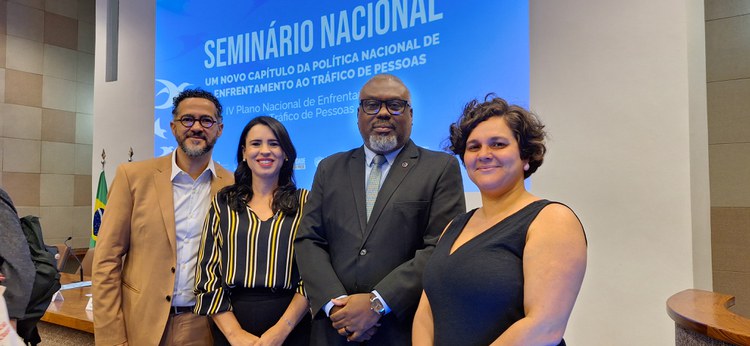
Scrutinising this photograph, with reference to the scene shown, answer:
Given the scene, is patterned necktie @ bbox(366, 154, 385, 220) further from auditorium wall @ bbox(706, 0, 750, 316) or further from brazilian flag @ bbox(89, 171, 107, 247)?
brazilian flag @ bbox(89, 171, 107, 247)

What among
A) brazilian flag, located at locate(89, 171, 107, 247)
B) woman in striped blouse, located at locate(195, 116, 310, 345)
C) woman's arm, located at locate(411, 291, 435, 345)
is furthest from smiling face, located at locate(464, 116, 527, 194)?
brazilian flag, located at locate(89, 171, 107, 247)

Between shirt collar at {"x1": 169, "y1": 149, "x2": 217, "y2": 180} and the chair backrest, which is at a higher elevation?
shirt collar at {"x1": 169, "y1": 149, "x2": 217, "y2": 180}

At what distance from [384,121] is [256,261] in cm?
69

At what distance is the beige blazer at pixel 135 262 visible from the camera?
197 centimetres

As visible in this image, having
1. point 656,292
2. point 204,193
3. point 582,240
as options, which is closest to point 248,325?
point 204,193

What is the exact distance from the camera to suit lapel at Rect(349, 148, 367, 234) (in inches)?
71.1

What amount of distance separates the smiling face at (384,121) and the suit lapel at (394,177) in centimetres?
5

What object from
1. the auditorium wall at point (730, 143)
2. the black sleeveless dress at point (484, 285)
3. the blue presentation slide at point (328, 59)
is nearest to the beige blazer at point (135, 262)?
the black sleeveless dress at point (484, 285)

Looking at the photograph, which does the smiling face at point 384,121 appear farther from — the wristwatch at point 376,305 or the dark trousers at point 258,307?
the dark trousers at point 258,307

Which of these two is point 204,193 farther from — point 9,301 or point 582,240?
point 582,240

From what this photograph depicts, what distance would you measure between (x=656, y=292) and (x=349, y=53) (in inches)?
106

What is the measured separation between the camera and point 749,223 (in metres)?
3.95

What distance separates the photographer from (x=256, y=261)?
72.1 inches

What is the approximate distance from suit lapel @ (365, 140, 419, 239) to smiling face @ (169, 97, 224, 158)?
2.63 feet
